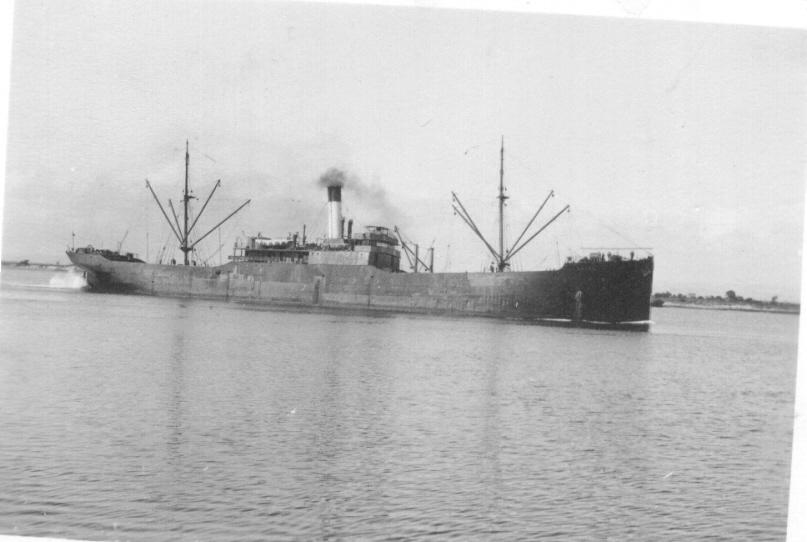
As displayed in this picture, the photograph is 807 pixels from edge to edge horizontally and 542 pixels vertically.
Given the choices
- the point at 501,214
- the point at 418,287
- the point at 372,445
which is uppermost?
the point at 501,214

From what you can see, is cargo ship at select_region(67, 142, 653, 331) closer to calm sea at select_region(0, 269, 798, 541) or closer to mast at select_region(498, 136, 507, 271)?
mast at select_region(498, 136, 507, 271)

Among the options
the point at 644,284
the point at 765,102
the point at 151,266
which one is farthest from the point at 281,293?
the point at 765,102

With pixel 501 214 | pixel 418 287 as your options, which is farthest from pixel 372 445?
pixel 418 287

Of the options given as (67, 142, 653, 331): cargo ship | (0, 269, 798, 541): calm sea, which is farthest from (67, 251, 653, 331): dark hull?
(0, 269, 798, 541): calm sea

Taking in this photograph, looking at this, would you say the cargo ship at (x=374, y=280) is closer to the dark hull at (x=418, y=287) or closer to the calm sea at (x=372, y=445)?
the dark hull at (x=418, y=287)

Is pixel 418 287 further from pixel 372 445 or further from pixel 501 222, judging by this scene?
pixel 372 445

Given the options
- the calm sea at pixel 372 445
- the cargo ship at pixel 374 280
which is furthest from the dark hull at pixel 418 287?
the calm sea at pixel 372 445
